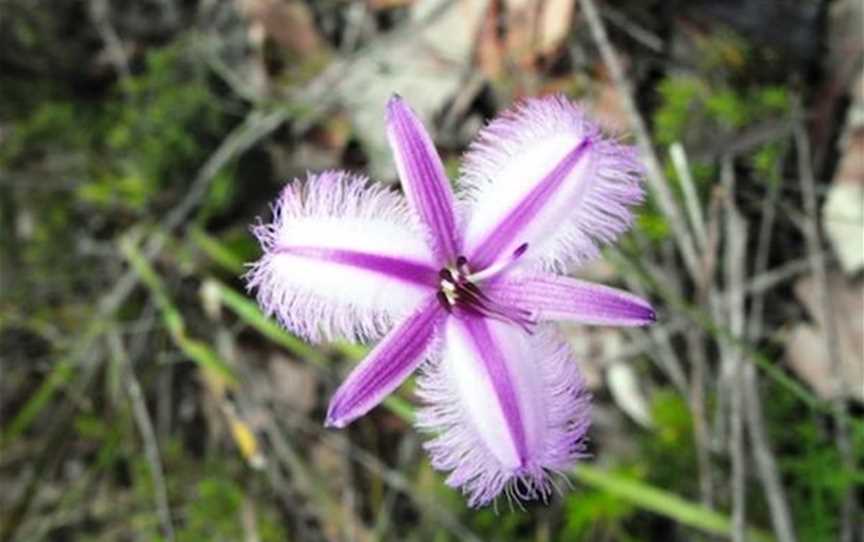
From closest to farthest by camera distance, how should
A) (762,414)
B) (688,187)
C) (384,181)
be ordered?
(688,187)
(762,414)
(384,181)

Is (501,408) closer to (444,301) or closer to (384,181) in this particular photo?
(444,301)

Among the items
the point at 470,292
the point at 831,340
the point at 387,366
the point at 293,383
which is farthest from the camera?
the point at 293,383

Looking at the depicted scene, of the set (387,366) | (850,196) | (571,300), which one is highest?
(850,196)

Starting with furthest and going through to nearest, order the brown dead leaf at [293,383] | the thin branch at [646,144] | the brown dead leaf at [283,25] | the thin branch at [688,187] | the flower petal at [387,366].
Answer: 1. the brown dead leaf at [283,25]
2. the brown dead leaf at [293,383]
3. the thin branch at [646,144]
4. the thin branch at [688,187]
5. the flower petal at [387,366]

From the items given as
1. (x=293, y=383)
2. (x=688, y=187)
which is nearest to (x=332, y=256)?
(x=688, y=187)

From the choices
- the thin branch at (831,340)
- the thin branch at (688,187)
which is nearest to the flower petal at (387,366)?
the thin branch at (688,187)

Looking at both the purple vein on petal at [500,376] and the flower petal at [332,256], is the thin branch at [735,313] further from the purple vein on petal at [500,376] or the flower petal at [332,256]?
the flower petal at [332,256]
